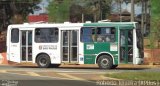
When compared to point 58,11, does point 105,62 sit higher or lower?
lower

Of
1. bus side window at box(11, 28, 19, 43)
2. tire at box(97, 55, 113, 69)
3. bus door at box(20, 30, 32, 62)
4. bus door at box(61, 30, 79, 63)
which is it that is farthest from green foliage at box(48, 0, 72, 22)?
tire at box(97, 55, 113, 69)

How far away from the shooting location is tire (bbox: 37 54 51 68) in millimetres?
30984

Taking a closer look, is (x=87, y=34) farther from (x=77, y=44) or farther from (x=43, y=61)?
(x=43, y=61)

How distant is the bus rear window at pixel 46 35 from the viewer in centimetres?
3075

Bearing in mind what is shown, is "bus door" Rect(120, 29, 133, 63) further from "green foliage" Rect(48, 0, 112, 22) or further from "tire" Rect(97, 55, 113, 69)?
"green foliage" Rect(48, 0, 112, 22)

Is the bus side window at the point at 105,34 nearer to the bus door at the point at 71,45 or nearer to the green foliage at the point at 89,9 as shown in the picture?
the bus door at the point at 71,45

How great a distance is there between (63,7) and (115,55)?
118 feet

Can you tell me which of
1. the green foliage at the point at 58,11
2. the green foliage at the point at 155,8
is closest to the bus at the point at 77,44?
the green foliage at the point at 155,8

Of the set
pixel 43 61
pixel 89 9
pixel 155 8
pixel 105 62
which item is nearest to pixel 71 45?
pixel 43 61

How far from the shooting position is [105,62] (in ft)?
97.1

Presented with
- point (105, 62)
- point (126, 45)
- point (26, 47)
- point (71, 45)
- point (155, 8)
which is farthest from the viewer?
point (155, 8)

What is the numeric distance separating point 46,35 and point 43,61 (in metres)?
1.60

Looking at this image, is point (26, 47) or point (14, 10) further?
point (14, 10)

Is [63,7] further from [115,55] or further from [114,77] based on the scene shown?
[114,77]
